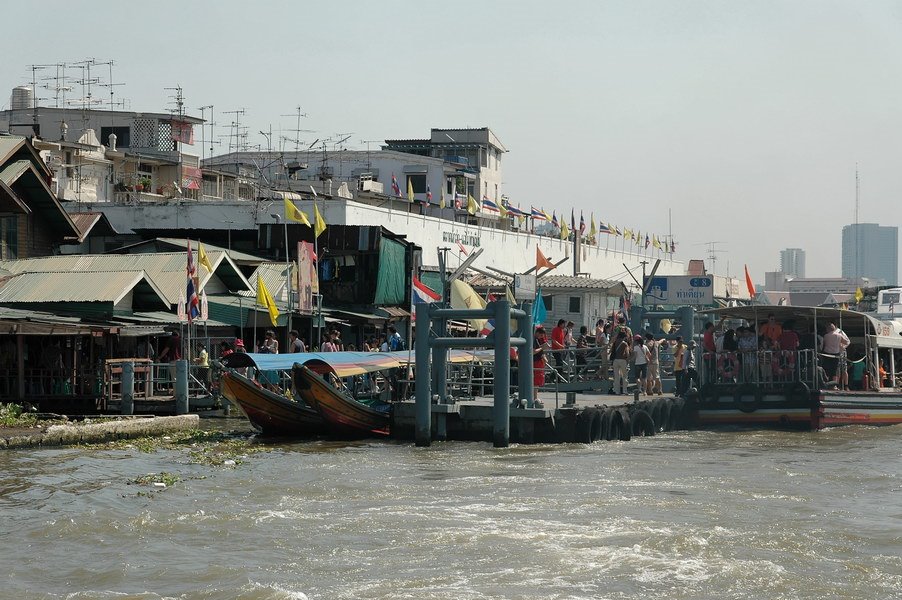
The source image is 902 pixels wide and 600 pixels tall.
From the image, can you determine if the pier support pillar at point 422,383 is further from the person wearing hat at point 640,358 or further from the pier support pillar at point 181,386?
the person wearing hat at point 640,358

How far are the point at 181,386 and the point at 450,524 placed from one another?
530 inches

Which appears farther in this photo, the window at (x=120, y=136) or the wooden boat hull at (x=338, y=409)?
the window at (x=120, y=136)

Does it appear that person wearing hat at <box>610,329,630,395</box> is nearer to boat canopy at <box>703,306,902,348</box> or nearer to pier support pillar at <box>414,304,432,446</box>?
boat canopy at <box>703,306,902,348</box>

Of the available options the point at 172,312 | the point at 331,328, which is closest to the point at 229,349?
the point at 172,312

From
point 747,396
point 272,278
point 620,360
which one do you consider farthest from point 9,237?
point 747,396

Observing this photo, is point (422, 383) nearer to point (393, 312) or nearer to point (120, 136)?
point (393, 312)

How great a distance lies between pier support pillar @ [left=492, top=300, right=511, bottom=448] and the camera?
24.7m

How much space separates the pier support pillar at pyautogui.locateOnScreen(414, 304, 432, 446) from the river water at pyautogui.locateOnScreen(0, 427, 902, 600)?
476 mm

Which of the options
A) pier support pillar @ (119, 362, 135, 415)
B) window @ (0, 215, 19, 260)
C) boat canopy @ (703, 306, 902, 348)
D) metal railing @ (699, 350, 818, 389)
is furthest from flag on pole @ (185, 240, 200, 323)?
metal railing @ (699, 350, 818, 389)

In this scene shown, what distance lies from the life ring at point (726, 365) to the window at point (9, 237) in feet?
63.6

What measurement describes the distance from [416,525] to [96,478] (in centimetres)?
636

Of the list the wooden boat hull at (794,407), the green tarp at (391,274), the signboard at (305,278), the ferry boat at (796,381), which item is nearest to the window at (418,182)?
the green tarp at (391,274)

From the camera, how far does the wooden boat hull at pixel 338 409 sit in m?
26.1

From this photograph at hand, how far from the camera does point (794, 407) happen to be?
97.5ft
